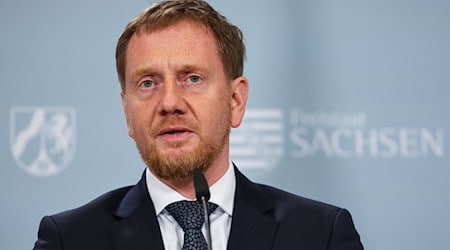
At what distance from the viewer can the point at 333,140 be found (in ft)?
9.32

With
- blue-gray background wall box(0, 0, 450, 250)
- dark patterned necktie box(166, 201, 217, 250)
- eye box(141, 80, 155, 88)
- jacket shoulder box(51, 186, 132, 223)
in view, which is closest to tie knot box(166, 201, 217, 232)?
dark patterned necktie box(166, 201, 217, 250)

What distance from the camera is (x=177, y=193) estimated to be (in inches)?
78.4

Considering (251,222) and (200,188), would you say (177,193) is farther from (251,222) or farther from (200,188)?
(200,188)

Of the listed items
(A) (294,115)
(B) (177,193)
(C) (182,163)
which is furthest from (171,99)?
(A) (294,115)

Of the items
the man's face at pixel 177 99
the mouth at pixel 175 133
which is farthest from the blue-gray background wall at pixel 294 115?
the mouth at pixel 175 133

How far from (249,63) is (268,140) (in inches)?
11.1

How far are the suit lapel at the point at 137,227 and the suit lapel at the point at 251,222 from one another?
182mm

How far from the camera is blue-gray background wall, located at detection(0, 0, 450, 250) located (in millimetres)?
2854

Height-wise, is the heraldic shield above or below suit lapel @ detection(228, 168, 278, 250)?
above

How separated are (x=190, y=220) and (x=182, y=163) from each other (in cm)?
14

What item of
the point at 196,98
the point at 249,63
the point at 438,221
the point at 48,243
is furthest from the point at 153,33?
the point at 438,221

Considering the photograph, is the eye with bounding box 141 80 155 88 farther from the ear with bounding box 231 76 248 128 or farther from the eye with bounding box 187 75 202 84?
the ear with bounding box 231 76 248 128

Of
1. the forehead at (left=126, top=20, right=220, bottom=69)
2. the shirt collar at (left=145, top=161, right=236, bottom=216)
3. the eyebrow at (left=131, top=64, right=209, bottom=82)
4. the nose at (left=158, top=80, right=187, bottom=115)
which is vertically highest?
the forehead at (left=126, top=20, right=220, bottom=69)

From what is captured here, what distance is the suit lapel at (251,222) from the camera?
6.37 feet
